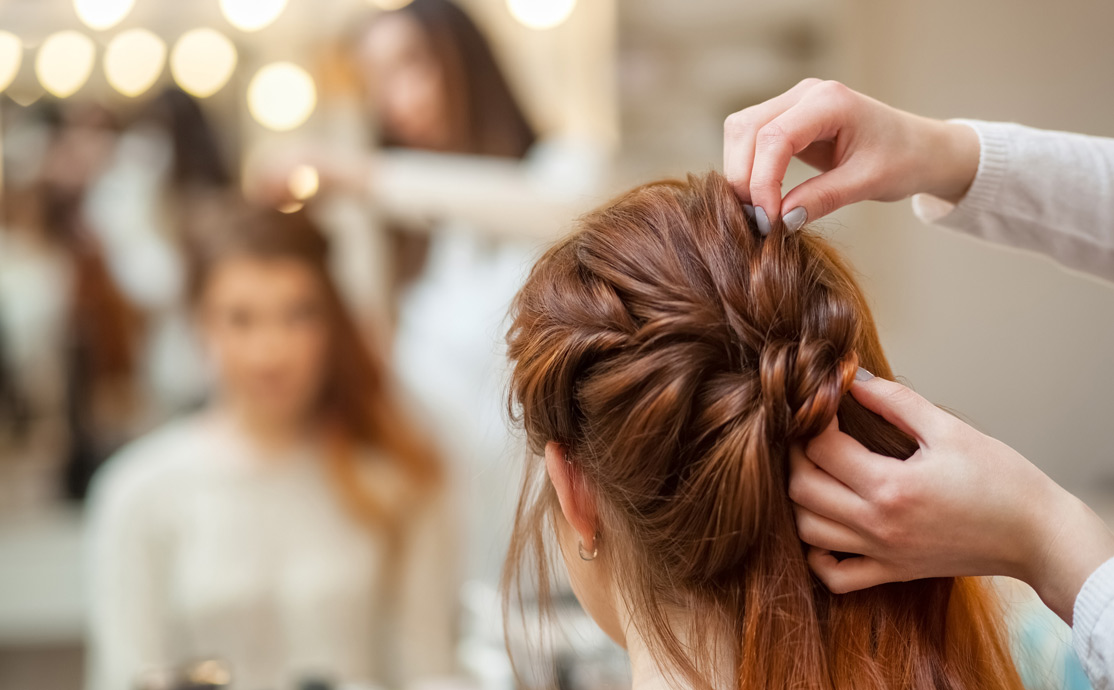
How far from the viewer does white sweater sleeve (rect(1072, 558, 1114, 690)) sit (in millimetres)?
501

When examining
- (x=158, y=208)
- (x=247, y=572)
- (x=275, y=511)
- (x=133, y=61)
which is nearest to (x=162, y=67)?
(x=133, y=61)

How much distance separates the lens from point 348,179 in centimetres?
176

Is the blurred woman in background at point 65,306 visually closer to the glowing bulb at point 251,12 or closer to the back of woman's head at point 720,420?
the glowing bulb at point 251,12

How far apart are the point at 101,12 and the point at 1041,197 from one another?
174 centimetres

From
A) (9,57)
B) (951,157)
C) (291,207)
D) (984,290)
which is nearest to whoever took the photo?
(951,157)

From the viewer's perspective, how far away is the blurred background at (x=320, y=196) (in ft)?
5.41

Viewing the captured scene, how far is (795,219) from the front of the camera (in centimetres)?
62

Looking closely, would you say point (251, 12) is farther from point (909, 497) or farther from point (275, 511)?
point (909, 497)

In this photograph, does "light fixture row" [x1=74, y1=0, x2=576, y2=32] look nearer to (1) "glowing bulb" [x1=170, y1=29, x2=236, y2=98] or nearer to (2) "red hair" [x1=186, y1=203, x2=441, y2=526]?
(1) "glowing bulb" [x1=170, y1=29, x2=236, y2=98]

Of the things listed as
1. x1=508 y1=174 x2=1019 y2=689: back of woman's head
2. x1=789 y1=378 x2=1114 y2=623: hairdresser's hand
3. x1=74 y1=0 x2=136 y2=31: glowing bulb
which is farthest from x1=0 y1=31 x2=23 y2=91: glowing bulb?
x1=789 y1=378 x2=1114 y2=623: hairdresser's hand

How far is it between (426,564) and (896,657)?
4.74 ft

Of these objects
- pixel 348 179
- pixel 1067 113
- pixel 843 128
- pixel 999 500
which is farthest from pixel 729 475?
pixel 1067 113

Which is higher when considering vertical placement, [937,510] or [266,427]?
[937,510]

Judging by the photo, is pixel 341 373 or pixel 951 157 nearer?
pixel 951 157
